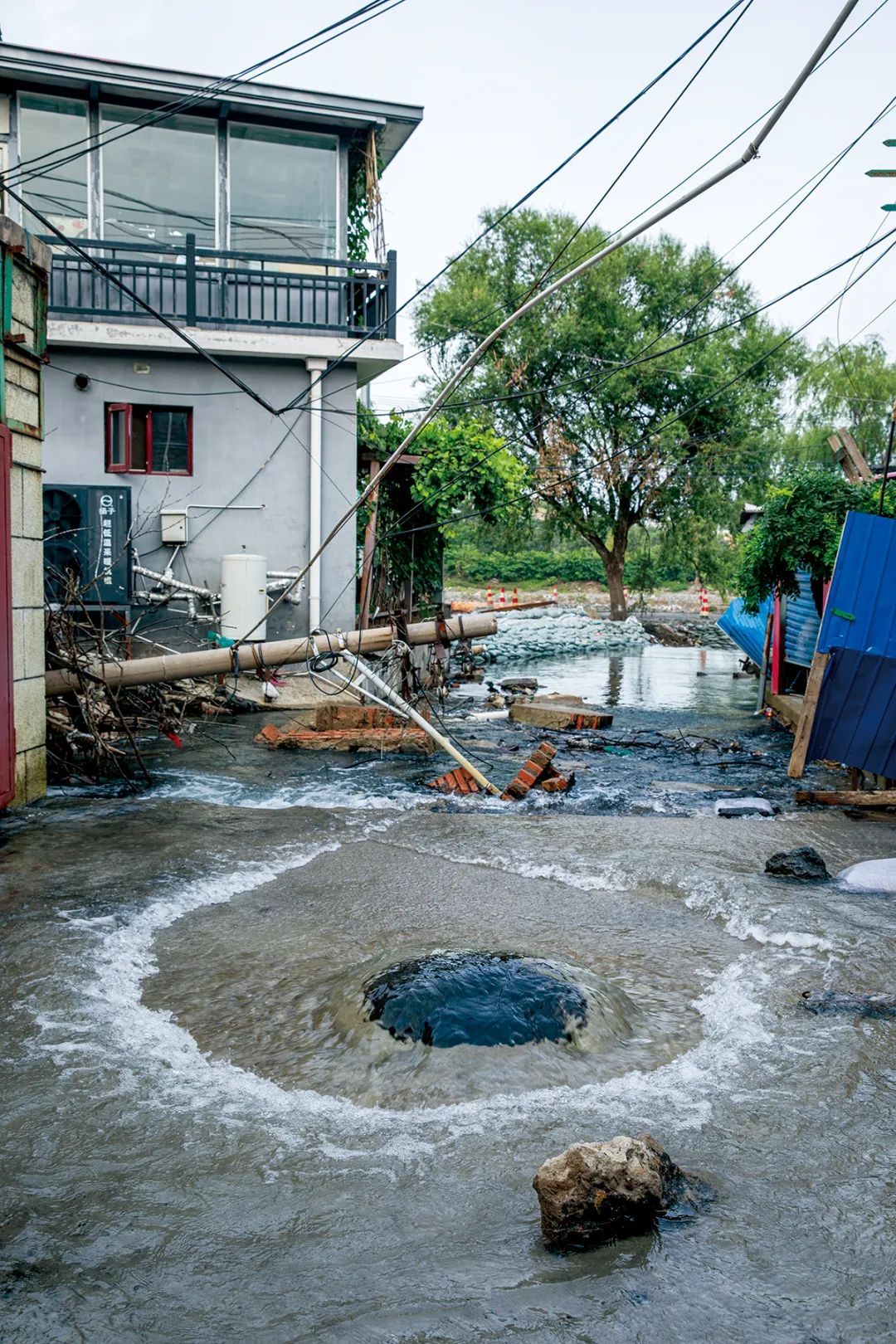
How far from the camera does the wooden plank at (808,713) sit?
10430 millimetres

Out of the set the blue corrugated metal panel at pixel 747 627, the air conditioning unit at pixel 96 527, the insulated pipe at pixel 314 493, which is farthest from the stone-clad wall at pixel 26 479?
the blue corrugated metal panel at pixel 747 627

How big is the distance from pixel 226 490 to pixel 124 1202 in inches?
523

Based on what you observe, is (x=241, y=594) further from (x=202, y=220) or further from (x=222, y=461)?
(x=202, y=220)

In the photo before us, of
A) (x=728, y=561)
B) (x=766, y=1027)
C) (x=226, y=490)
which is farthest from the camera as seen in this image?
(x=728, y=561)

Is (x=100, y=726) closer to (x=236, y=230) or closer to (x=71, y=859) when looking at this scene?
(x=71, y=859)

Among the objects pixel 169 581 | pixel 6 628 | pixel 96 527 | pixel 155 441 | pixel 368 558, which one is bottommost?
pixel 6 628

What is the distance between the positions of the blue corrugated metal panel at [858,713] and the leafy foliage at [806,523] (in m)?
2.89

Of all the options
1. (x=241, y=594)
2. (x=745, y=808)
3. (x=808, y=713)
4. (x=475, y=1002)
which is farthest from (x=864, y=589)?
(x=241, y=594)

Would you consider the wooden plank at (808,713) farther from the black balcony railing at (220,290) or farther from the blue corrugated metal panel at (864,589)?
the black balcony railing at (220,290)

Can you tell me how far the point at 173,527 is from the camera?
51.2ft

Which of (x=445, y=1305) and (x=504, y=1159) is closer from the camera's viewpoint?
(x=445, y=1305)

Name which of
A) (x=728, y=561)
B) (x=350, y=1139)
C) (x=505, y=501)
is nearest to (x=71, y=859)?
(x=350, y=1139)

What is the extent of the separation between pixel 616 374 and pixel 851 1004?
31243 mm

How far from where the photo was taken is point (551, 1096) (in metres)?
4.58
